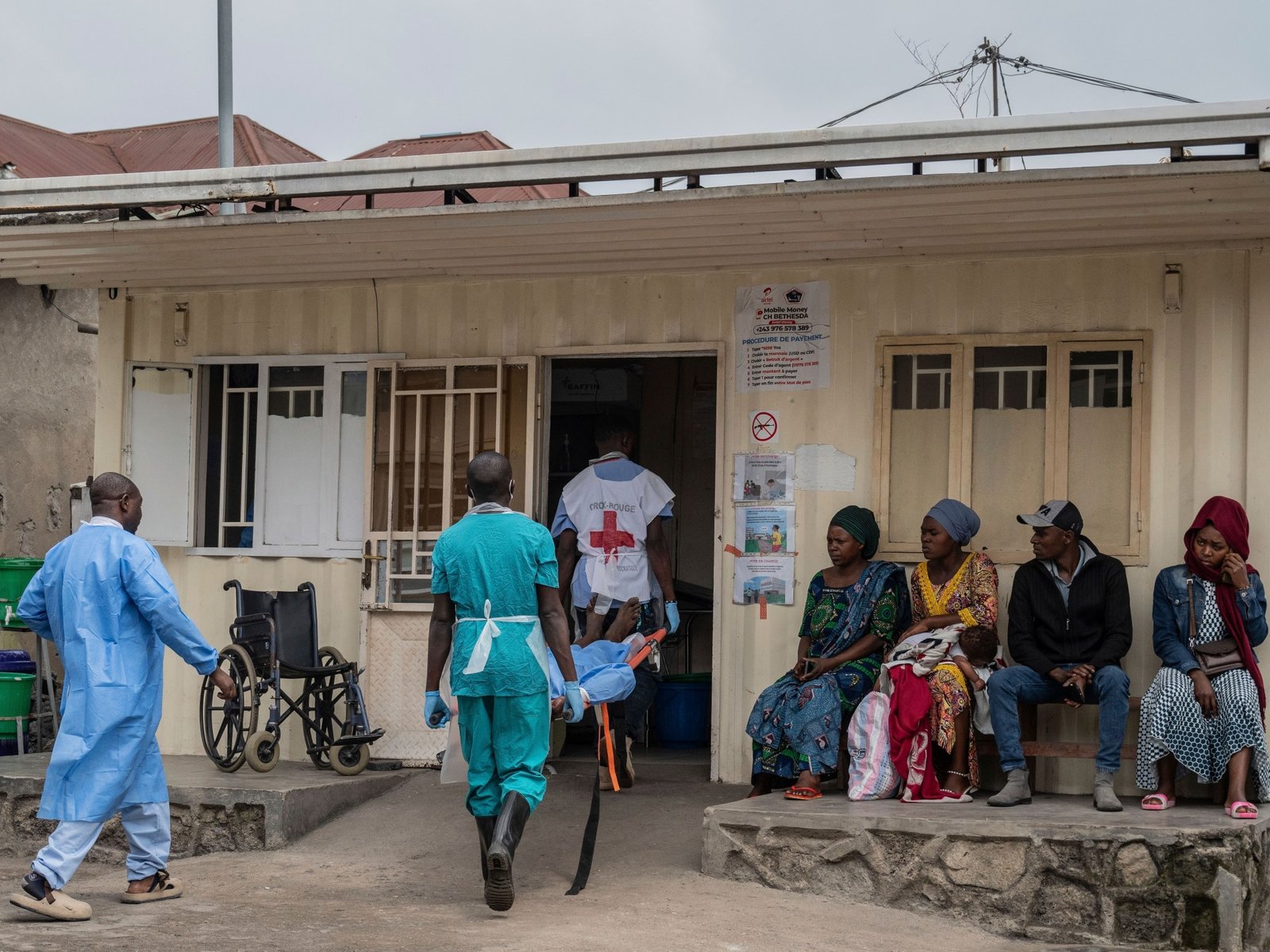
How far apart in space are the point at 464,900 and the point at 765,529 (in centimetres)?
266

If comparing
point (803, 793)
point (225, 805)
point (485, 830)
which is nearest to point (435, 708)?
point (485, 830)

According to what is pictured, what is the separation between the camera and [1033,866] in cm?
562

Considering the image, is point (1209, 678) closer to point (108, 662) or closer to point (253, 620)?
point (108, 662)

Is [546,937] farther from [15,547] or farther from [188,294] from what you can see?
[15,547]

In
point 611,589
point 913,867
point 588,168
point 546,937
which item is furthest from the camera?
point 611,589

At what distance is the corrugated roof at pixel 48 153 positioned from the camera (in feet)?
37.5

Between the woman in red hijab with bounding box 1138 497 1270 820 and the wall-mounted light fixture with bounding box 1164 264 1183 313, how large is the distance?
3.32ft

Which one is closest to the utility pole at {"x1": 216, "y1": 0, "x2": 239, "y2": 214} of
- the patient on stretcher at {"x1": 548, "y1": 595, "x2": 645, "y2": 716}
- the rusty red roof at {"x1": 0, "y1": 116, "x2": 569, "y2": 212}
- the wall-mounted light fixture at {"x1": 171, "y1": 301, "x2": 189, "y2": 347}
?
the rusty red roof at {"x1": 0, "y1": 116, "x2": 569, "y2": 212}

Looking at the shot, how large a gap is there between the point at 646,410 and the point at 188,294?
144 inches

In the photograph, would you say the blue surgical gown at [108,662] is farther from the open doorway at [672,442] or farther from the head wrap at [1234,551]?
the open doorway at [672,442]

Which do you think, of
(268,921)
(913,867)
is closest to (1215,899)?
(913,867)

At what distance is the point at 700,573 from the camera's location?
10453 millimetres

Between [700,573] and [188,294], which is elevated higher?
[188,294]

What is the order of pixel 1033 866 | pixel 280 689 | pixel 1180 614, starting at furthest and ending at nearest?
pixel 280 689
pixel 1180 614
pixel 1033 866
